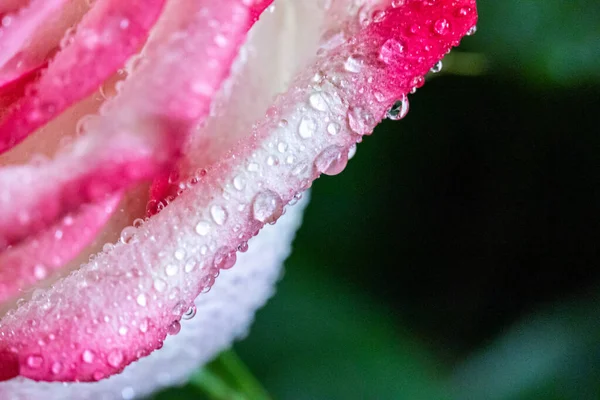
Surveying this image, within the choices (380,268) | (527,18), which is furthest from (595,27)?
(380,268)

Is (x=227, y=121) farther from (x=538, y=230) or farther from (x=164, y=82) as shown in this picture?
(x=538, y=230)

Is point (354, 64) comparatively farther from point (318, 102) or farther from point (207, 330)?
point (207, 330)

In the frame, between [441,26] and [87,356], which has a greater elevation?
[441,26]

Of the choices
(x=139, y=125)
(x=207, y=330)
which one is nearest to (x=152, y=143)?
(x=139, y=125)

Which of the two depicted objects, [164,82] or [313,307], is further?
[313,307]

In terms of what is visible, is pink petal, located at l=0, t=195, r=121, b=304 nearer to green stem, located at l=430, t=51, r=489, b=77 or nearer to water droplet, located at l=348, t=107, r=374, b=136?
water droplet, located at l=348, t=107, r=374, b=136

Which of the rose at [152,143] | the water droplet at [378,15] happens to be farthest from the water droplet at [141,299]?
the water droplet at [378,15]

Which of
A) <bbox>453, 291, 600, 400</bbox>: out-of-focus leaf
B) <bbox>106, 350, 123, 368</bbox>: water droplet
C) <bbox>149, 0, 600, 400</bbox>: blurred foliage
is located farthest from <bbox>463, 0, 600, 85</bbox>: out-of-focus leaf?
<bbox>106, 350, 123, 368</bbox>: water droplet
